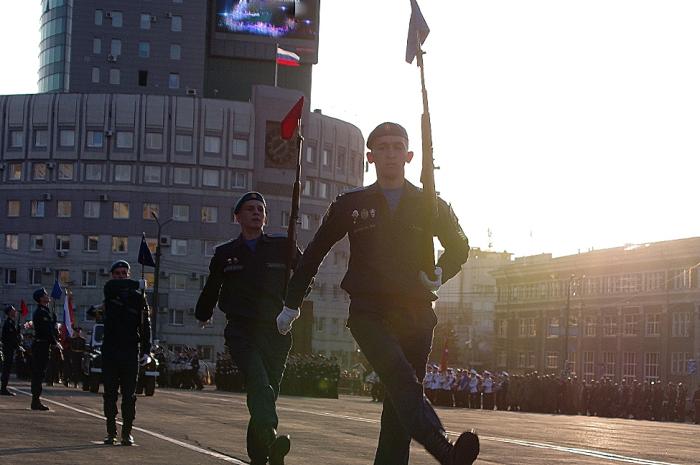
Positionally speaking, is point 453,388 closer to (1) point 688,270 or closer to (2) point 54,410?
(2) point 54,410

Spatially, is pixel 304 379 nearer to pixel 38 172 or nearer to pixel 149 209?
pixel 149 209

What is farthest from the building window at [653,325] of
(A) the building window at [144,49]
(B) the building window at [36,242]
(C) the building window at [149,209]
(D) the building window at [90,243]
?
(A) the building window at [144,49]

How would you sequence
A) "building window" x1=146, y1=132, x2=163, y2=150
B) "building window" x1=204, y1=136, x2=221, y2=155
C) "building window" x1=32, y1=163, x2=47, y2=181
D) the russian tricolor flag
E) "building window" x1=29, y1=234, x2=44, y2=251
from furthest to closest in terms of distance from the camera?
1. "building window" x1=204, y1=136, x2=221, y2=155
2. "building window" x1=29, y1=234, x2=44, y2=251
3. "building window" x1=32, y1=163, x2=47, y2=181
4. "building window" x1=146, y1=132, x2=163, y2=150
5. the russian tricolor flag

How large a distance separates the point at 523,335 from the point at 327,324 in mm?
18667

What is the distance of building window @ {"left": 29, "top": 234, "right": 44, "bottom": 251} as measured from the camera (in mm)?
106875

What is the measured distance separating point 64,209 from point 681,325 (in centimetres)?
4824

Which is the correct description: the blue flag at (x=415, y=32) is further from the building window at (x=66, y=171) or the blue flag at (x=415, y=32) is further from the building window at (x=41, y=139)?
the building window at (x=41, y=139)

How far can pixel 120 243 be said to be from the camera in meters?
107

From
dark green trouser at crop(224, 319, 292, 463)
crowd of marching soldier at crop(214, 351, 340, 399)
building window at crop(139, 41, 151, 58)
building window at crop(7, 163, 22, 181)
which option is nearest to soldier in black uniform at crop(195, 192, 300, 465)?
dark green trouser at crop(224, 319, 292, 463)

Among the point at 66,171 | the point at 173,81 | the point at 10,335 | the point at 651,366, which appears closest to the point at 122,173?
the point at 66,171

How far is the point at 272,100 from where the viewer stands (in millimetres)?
108625

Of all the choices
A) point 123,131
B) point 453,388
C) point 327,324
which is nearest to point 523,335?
point 327,324

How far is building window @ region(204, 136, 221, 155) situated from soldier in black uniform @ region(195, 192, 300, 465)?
97.7 meters

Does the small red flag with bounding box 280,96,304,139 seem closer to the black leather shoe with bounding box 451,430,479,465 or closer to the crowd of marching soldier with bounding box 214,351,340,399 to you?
the black leather shoe with bounding box 451,430,479,465
